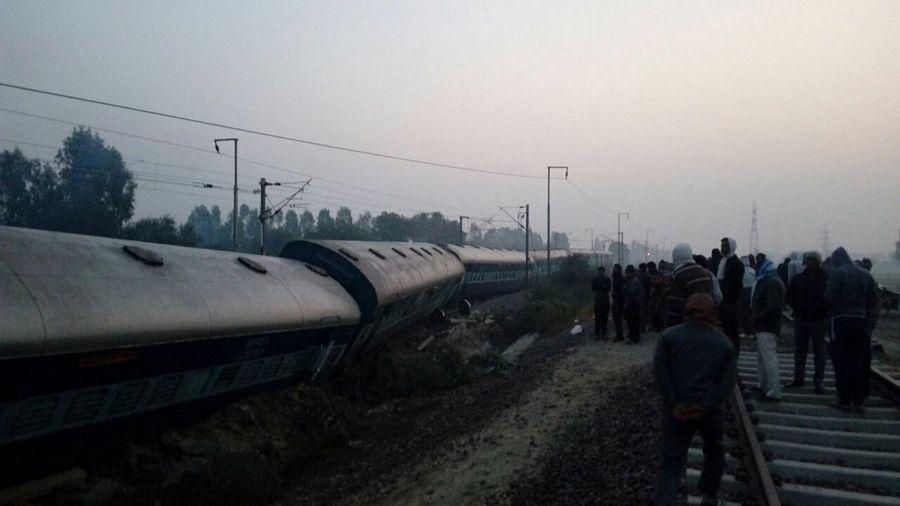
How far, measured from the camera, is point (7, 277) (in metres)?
5.79

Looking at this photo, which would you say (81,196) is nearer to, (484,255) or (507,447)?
(484,255)

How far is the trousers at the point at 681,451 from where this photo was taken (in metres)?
4.75

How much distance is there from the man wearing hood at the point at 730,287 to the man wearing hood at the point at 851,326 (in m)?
1.15

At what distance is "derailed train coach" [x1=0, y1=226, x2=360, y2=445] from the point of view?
566cm

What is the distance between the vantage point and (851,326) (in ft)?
24.0

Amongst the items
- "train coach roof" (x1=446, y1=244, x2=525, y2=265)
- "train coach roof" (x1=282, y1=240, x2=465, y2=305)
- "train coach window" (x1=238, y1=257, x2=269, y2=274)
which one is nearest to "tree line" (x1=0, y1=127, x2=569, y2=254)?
"train coach roof" (x1=446, y1=244, x2=525, y2=265)

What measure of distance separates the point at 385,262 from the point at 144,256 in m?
7.96

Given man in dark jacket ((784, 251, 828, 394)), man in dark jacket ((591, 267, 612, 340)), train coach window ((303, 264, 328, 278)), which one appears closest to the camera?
man in dark jacket ((784, 251, 828, 394))

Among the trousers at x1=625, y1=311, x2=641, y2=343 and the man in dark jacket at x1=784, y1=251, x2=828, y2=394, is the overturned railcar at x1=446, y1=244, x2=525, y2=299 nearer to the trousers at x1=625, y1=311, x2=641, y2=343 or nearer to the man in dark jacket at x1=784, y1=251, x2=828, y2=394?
the trousers at x1=625, y1=311, x2=641, y2=343

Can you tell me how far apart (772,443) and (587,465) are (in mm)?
1848

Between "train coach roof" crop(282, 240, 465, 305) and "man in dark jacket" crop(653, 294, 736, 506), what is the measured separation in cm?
872

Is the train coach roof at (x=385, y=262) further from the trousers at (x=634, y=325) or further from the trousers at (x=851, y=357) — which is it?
the trousers at (x=851, y=357)

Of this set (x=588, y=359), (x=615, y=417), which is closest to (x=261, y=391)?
(x=615, y=417)

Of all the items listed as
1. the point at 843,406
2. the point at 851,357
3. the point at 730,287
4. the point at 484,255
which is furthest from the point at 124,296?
the point at 484,255
